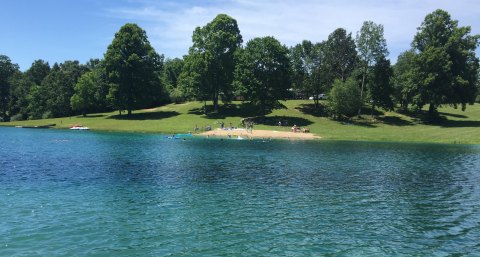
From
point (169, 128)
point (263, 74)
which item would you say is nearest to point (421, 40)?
point (263, 74)

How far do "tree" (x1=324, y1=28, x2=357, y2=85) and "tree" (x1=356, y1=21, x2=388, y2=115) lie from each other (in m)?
6.85

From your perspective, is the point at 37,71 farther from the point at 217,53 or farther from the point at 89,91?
the point at 217,53

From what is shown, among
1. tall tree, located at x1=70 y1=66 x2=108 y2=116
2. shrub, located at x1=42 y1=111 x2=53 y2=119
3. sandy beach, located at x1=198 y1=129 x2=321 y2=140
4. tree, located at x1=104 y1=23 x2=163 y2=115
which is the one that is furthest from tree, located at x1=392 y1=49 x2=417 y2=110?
shrub, located at x1=42 y1=111 x2=53 y2=119

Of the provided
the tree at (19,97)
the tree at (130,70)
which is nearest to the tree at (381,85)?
the tree at (130,70)

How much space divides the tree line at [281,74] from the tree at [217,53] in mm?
275

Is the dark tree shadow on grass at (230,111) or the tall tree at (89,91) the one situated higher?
the tall tree at (89,91)

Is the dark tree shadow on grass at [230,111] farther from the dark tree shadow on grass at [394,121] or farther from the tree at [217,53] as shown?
the dark tree shadow on grass at [394,121]

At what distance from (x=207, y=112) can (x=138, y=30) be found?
1304 inches

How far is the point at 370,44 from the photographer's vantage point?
102 m

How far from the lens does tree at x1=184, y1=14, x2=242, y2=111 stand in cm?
10981

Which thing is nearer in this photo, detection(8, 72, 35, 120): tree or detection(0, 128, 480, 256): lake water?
→ detection(0, 128, 480, 256): lake water

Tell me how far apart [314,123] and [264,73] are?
1852 centimetres

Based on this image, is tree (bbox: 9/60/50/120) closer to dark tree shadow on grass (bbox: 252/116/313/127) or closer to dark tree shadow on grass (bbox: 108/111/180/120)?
dark tree shadow on grass (bbox: 108/111/180/120)

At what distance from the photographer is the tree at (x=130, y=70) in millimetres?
112125
